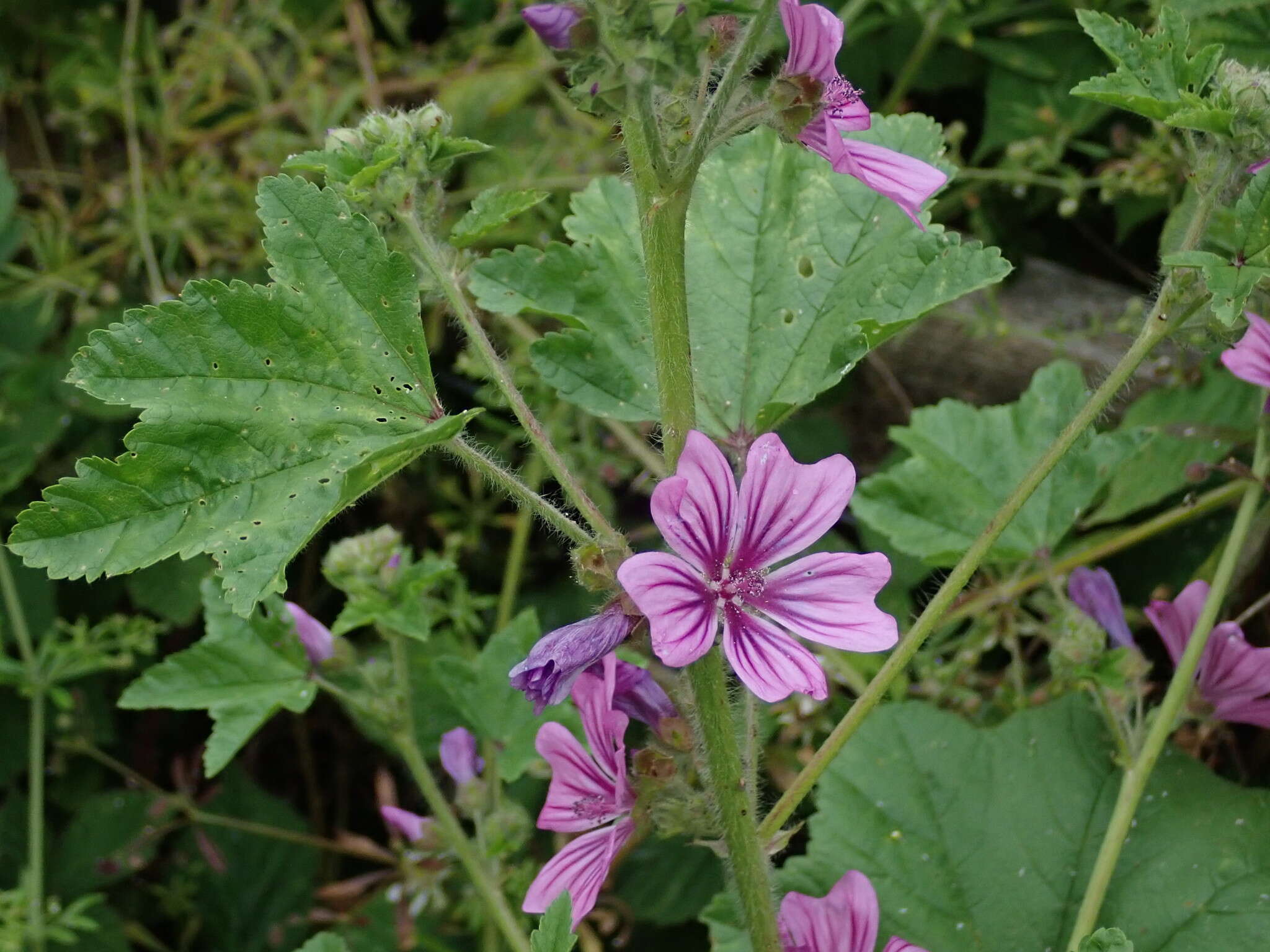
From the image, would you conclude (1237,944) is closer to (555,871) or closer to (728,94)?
(555,871)

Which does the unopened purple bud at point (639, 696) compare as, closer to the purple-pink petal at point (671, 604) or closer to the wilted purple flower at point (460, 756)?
the purple-pink petal at point (671, 604)

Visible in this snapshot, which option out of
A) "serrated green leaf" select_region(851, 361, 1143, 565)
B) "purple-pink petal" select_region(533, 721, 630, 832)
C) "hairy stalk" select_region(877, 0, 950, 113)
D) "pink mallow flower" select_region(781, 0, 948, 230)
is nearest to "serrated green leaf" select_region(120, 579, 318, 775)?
"purple-pink petal" select_region(533, 721, 630, 832)

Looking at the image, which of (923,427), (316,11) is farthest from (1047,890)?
(316,11)

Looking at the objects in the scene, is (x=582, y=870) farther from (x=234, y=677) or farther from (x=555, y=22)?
(x=555, y=22)

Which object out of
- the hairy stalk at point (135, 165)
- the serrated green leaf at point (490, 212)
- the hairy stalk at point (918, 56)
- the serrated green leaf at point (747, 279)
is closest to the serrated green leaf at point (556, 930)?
the serrated green leaf at point (747, 279)

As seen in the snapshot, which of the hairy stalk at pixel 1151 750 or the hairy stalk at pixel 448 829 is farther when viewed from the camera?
the hairy stalk at pixel 448 829

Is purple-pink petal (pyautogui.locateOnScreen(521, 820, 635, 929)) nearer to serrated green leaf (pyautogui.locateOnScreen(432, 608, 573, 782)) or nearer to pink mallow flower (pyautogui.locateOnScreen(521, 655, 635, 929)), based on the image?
pink mallow flower (pyautogui.locateOnScreen(521, 655, 635, 929))

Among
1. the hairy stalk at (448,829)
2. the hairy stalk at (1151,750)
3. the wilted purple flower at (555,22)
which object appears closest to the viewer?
the wilted purple flower at (555,22)
